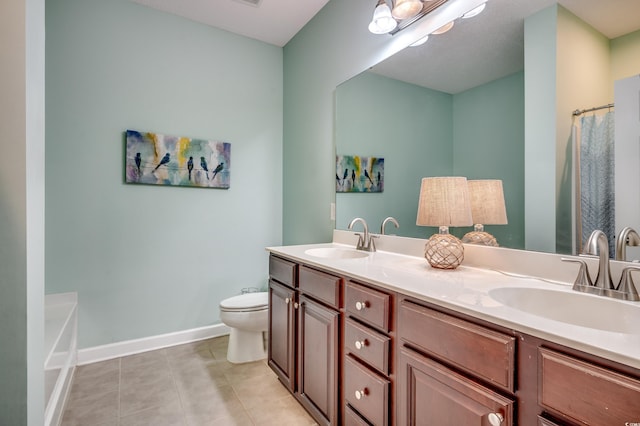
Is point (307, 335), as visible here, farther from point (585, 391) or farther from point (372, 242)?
point (585, 391)

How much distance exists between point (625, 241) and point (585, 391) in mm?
638

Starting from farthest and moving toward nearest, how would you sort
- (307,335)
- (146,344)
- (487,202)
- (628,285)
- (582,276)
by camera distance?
(146,344)
(307,335)
(487,202)
(582,276)
(628,285)

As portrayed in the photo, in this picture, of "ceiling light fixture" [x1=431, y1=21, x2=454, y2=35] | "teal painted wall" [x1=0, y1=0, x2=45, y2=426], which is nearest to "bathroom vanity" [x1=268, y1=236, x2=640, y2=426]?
"teal painted wall" [x1=0, y1=0, x2=45, y2=426]

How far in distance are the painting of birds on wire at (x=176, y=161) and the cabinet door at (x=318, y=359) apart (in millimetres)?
1580

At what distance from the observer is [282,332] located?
6.19 feet

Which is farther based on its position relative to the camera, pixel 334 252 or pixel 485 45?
pixel 334 252

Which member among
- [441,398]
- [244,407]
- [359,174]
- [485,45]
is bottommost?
[244,407]

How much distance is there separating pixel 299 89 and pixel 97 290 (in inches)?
92.4

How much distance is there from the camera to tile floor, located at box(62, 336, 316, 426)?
5.53ft

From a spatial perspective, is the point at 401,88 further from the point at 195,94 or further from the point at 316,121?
the point at 195,94

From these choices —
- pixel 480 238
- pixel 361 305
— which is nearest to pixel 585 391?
pixel 361 305

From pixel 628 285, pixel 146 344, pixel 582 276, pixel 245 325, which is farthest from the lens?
pixel 146 344

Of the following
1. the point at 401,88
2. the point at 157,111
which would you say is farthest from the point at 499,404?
the point at 157,111

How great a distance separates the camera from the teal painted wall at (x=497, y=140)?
1.30m
